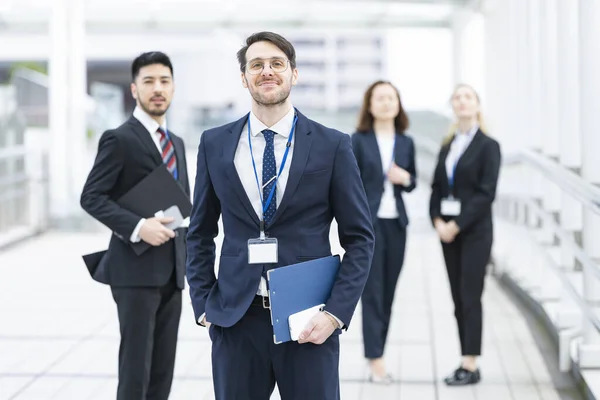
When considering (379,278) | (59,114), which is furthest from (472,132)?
(59,114)

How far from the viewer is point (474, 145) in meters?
5.22

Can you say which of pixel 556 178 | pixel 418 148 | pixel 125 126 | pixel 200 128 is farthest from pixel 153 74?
pixel 200 128

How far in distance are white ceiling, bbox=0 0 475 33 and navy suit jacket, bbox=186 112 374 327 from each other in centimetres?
1104

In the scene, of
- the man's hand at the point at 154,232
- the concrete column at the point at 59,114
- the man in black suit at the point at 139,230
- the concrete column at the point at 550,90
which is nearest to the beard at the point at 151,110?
the man in black suit at the point at 139,230

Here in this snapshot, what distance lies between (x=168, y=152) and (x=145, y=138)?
15 cm

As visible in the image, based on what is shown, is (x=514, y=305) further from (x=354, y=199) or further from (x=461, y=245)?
(x=354, y=199)

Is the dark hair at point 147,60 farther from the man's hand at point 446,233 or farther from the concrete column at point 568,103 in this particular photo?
the concrete column at point 568,103

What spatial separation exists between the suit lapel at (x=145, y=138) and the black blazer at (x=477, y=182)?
1890 millimetres

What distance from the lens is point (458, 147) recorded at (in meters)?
5.34

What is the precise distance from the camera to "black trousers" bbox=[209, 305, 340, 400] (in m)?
2.74

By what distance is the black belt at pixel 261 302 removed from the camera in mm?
2746

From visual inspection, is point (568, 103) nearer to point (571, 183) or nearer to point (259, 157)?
point (571, 183)

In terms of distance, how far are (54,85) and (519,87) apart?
6.90 metres

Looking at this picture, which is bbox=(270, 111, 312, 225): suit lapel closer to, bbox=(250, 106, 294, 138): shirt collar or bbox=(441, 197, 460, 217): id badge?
bbox=(250, 106, 294, 138): shirt collar
